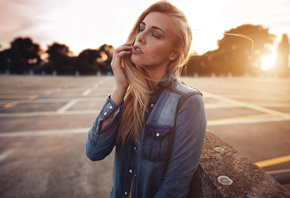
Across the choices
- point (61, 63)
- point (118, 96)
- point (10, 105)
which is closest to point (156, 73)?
point (118, 96)

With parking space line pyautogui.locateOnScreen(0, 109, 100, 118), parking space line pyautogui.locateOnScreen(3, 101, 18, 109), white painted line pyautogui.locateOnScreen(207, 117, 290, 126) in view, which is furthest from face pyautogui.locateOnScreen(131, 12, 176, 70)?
parking space line pyautogui.locateOnScreen(3, 101, 18, 109)

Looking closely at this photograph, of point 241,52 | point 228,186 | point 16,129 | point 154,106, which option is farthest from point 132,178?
point 16,129

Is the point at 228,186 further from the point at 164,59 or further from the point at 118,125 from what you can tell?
the point at 164,59

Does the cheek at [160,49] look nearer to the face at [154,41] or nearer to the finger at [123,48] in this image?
the face at [154,41]

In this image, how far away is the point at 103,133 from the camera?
1.40 meters

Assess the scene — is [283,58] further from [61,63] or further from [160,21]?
[61,63]

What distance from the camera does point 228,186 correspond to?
41.8 inches

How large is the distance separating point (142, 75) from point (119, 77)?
224 millimetres

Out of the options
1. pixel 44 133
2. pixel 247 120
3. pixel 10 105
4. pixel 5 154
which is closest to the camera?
pixel 5 154

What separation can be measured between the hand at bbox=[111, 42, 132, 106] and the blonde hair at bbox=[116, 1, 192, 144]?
5 centimetres

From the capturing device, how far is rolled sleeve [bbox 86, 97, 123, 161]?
140cm

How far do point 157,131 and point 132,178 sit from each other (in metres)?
0.53

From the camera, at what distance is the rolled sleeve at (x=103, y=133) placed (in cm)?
140

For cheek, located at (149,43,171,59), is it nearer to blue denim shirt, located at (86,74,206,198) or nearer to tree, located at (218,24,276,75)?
blue denim shirt, located at (86,74,206,198)
